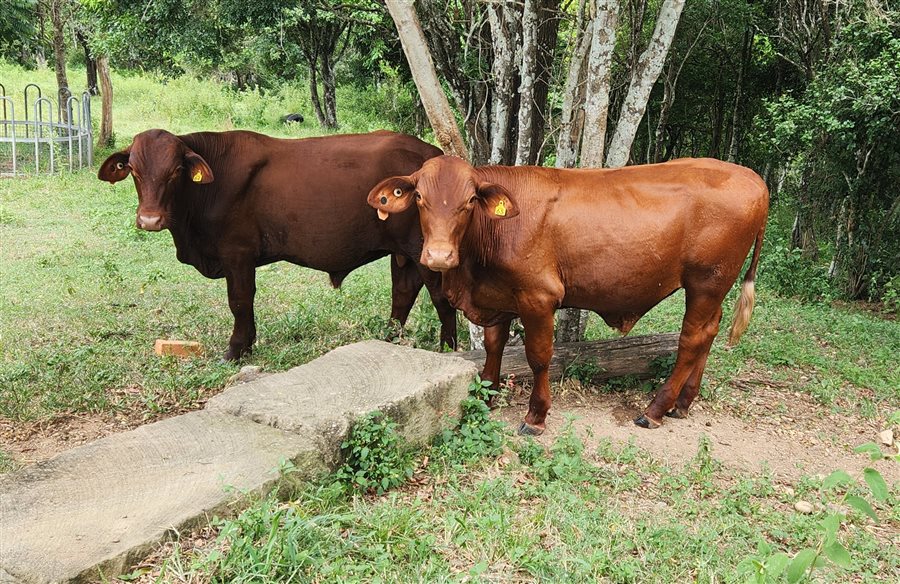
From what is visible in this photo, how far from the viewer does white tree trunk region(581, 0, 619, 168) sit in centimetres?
571

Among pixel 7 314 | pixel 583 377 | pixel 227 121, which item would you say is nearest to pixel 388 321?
pixel 583 377

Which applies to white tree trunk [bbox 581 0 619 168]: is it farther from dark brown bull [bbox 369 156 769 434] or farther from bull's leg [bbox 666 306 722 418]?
bull's leg [bbox 666 306 722 418]

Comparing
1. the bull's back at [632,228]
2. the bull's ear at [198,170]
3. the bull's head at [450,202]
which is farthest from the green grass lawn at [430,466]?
the bull's ear at [198,170]

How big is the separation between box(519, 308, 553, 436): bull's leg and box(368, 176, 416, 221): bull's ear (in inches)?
41.8

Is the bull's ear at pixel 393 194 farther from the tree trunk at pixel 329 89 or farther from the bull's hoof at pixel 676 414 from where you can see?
the tree trunk at pixel 329 89

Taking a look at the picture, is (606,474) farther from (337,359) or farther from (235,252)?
(235,252)

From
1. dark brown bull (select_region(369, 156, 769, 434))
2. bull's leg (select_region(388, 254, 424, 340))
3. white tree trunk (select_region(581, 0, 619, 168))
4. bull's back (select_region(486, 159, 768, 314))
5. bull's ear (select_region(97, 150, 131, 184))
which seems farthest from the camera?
bull's leg (select_region(388, 254, 424, 340))

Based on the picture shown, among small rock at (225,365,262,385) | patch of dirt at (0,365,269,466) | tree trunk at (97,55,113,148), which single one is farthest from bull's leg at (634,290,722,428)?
tree trunk at (97,55,113,148)

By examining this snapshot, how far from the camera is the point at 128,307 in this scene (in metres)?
8.02

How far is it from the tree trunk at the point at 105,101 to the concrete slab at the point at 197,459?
53.1ft

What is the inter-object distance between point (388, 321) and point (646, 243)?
2.80 meters

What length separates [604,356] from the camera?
6.08 metres

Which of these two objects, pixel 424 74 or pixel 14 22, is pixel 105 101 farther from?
pixel 424 74

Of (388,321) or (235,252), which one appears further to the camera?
(388,321)
